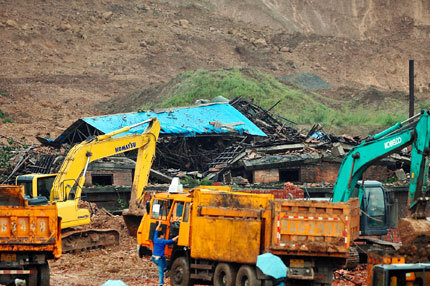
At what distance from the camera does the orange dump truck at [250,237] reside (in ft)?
41.6

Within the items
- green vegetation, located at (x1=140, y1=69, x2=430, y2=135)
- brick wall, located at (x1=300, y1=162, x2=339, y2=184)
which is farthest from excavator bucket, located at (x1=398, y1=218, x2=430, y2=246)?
green vegetation, located at (x1=140, y1=69, x2=430, y2=135)

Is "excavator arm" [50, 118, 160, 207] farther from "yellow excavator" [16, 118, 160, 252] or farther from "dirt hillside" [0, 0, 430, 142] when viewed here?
"dirt hillside" [0, 0, 430, 142]

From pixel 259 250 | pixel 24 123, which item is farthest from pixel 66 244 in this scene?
pixel 24 123

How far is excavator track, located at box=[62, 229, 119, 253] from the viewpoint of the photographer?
19641 mm

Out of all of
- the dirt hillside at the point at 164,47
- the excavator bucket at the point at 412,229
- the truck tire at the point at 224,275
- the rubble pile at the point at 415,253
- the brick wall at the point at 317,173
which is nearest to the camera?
the rubble pile at the point at 415,253

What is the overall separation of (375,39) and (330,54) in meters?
10.2

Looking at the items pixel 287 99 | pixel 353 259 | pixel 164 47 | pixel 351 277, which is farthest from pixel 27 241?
pixel 164 47

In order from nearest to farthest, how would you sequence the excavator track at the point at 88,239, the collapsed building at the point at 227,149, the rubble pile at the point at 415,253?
the rubble pile at the point at 415,253
the excavator track at the point at 88,239
the collapsed building at the point at 227,149

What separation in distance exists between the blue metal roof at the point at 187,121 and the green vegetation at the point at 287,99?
28.0ft

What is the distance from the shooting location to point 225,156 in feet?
104

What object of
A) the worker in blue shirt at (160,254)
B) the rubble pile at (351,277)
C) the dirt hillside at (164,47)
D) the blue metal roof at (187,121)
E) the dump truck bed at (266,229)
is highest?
the dirt hillside at (164,47)

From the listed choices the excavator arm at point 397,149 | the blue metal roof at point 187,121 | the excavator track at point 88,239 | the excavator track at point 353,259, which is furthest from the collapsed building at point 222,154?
the excavator track at point 353,259

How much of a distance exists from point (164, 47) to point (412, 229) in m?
50.6

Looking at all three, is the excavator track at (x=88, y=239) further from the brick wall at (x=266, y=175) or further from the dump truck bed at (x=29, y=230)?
the brick wall at (x=266, y=175)
